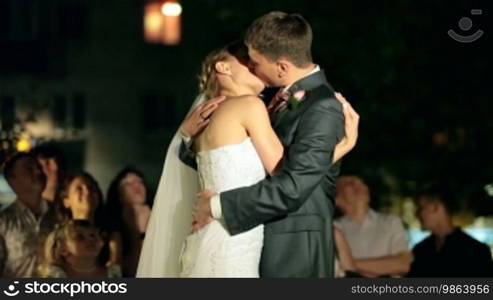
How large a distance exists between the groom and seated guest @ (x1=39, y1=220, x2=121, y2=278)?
9.67ft

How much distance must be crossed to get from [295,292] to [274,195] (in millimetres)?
728

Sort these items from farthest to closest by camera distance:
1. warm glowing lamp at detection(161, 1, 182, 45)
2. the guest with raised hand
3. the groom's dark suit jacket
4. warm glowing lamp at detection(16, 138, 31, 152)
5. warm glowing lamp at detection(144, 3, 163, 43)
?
warm glowing lamp at detection(161, 1, 182, 45) → warm glowing lamp at detection(144, 3, 163, 43) → warm glowing lamp at detection(16, 138, 31, 152) → the guest with raised hand → the groom's dark suit jacket

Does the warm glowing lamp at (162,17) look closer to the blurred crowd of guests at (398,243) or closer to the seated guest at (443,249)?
the blurred crowd of guests at (398,243)

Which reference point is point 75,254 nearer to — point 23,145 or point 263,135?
point 263,135

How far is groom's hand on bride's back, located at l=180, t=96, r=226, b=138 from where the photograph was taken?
21.0ft

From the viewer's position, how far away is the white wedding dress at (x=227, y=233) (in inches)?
243

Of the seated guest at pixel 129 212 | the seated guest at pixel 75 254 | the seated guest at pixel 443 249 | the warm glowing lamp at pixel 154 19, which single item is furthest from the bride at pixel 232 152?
the warm glowing lamp at pixel 154 19

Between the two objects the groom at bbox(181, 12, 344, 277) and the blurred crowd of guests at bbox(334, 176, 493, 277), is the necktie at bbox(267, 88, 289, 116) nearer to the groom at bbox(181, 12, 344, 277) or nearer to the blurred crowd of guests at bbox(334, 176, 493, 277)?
the groom at bbox(181, 12, 344, 277)

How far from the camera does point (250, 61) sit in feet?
20.9

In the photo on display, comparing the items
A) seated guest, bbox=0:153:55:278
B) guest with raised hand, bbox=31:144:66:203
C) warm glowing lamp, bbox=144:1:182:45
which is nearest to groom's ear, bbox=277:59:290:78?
seated guest, bbox=0:153:55:278

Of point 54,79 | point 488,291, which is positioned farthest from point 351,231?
point 54,79

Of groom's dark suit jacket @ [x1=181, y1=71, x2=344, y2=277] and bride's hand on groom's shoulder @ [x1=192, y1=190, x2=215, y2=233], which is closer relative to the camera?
groom's dark suit jacket @ [x1=181, y1=71, x2=344, y2=277]

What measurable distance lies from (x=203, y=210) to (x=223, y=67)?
63 cm

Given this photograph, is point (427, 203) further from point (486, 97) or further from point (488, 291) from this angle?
point (486, 97)
